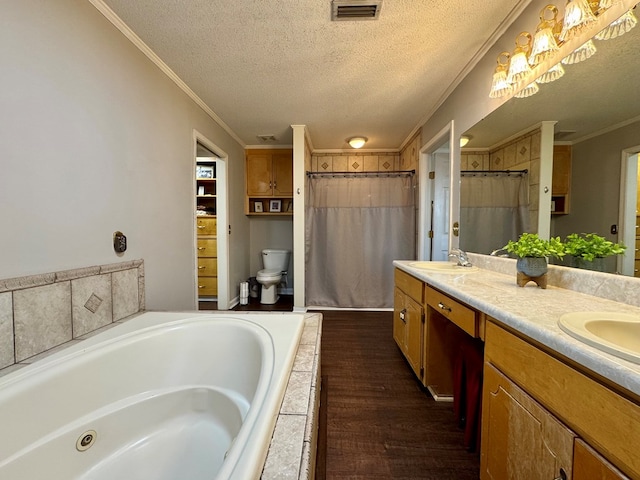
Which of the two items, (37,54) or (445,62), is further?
(445,62)

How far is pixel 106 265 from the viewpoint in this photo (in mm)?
1335

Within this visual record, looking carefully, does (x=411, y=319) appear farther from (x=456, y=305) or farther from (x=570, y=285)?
(x=570, y=285)

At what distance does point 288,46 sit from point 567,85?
4.99 ft

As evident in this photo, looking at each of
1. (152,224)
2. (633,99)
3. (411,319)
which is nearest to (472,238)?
(411,319)

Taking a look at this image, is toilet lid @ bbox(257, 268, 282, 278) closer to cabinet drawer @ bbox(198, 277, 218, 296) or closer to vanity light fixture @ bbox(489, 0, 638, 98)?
cabinet drawer @ bbox(198, 277, 218, 296)

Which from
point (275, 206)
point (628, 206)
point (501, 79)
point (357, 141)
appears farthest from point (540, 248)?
point (275, 206)

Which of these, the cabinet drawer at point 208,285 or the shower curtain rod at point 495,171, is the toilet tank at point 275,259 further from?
the shower curtain rod at point 495,171

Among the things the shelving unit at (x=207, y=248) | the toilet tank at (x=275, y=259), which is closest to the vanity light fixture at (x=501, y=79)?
the toilet tank at (x=275, y=259)

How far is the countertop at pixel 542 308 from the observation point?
485mm

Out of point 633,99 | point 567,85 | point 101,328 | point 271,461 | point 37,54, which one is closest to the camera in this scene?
point 271,461

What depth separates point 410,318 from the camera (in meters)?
1.76

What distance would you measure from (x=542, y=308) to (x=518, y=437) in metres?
0.39

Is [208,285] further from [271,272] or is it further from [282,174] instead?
[282,174]

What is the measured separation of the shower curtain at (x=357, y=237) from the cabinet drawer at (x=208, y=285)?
4.40ft
